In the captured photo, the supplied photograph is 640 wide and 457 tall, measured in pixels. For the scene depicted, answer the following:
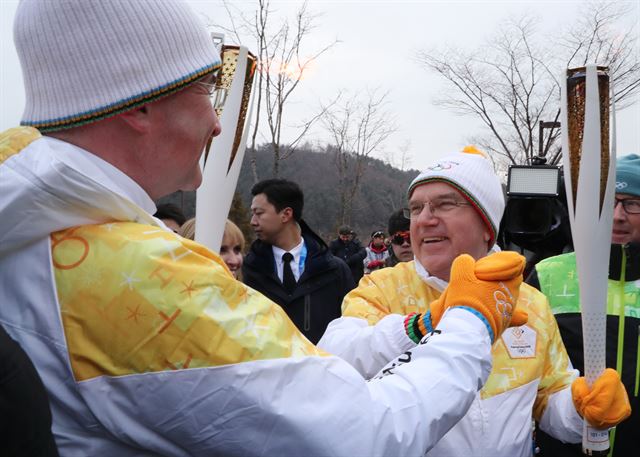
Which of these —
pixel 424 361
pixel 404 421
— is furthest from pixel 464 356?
pixel 404 421

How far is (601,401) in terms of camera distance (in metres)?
1.70

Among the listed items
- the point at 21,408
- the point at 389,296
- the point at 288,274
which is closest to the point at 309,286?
the point at 288,274

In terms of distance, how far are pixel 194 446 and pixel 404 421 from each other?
34 cm

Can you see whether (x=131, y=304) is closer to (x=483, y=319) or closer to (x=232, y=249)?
(x=483, y=319)

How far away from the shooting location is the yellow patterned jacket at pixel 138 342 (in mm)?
844

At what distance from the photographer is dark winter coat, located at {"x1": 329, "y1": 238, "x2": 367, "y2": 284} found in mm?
7730

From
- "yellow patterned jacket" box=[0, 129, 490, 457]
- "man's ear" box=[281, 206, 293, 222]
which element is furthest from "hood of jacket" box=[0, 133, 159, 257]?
"man's ear" box=[281, 206, 293, 222]

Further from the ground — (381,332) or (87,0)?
(87,0)

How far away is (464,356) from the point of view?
108cm

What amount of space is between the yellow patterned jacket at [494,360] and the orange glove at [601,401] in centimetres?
5

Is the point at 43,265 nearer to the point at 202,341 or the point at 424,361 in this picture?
the point at 202,341

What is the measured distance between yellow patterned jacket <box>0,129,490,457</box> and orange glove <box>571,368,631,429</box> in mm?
1046

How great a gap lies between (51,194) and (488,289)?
2.87ft

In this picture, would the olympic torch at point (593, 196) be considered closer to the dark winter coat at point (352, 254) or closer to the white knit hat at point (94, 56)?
the white knit hat at point (94, 56)
